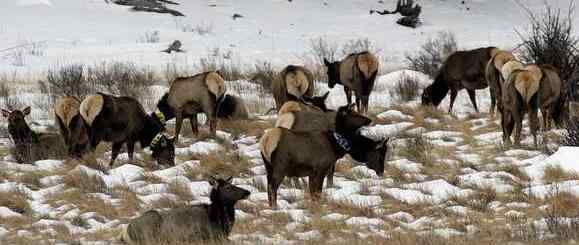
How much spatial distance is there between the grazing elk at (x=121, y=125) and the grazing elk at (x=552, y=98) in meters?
5.52

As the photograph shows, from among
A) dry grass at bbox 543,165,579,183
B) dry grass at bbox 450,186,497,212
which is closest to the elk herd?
dry grass at bbox 450,186,497,212

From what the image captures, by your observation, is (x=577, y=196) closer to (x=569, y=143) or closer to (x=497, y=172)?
(x=497, y=172)

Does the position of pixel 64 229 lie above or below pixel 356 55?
below

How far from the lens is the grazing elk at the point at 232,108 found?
55.7ft

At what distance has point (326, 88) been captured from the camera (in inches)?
806

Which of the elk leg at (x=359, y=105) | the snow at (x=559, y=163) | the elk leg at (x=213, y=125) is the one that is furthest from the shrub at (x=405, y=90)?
the snow at (x=559, y=163)

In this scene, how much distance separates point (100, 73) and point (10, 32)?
29.3ft

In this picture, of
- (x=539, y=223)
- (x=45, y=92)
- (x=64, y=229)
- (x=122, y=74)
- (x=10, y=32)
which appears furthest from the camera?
(x=10, y=32)

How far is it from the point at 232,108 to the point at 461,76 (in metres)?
4.39

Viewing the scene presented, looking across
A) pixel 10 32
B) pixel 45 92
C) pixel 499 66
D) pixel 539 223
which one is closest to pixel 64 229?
pixel 539 223

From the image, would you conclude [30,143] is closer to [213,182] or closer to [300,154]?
[300,154]

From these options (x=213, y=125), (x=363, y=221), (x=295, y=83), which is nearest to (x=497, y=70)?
(x=295, y=83)

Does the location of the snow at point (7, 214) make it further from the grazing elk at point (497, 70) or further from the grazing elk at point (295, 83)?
the grazing elk at point (497, 70)

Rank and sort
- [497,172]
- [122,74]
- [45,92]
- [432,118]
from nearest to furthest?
[497,172] < [432,118] < [45,92] < [122,74]
